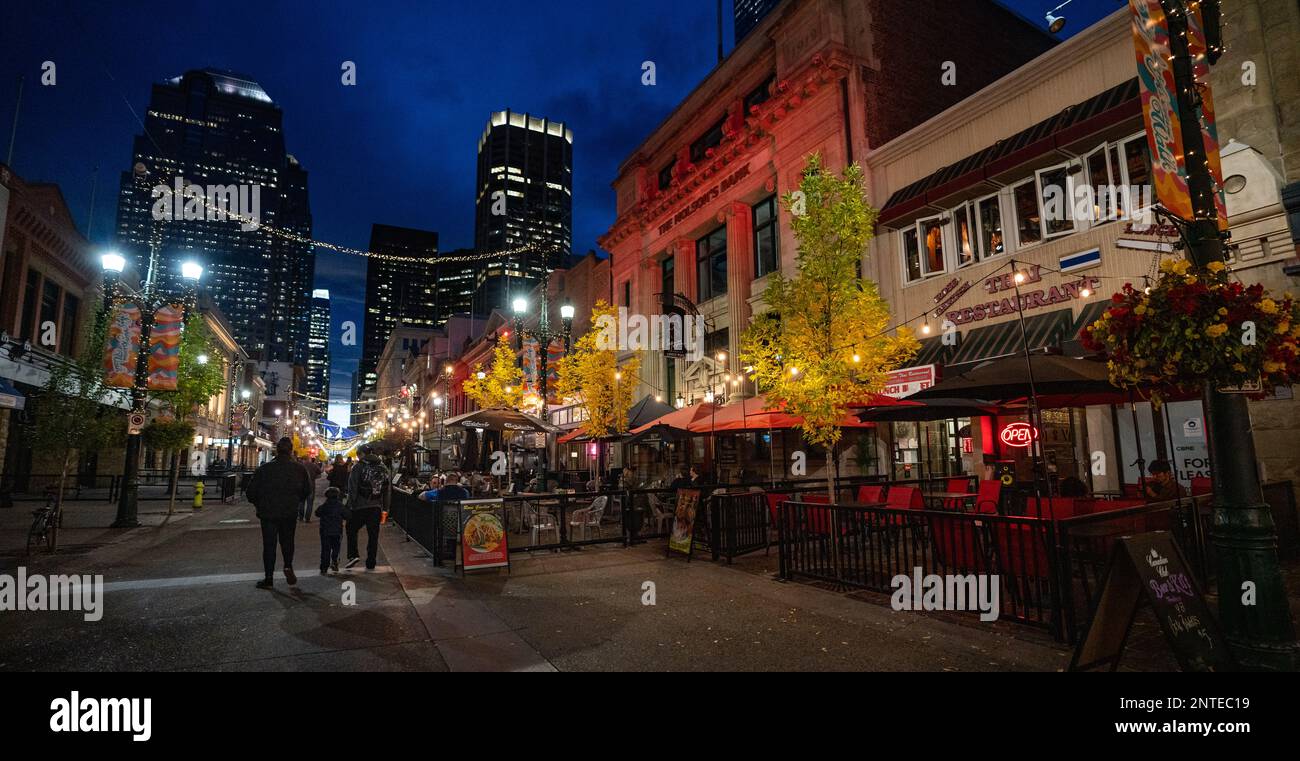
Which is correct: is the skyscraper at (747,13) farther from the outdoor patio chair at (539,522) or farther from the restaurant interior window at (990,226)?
the outdoor patio chair at (539,522)

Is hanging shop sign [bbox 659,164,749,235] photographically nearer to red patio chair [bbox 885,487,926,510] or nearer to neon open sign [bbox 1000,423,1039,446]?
neon open sign [bbox 1000,423,1039,446]

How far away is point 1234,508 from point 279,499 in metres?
10.6

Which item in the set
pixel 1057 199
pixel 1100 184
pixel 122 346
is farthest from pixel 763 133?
pixel 122 346

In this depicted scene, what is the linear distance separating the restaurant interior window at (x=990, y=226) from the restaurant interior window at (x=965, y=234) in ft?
0.65

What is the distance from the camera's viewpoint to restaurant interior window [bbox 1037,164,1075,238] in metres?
13.3

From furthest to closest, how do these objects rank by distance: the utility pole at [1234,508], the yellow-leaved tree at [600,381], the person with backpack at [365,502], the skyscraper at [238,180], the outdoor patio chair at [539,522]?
1. the skyscraper at [238,180]
2. the yellow-leaved tree at [600,381]
3. the outdoor patio chair at [539,522]
4. the person with backpack at [365,502]
5. the utility pole at [1234,508]

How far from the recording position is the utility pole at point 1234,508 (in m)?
4.30

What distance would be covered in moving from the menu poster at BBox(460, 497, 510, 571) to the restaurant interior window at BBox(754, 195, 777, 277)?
54.0 ft

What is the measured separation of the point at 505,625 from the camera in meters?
6.38

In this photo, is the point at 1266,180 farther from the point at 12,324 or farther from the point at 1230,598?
the point at 12,324

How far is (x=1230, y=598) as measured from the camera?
4.48m

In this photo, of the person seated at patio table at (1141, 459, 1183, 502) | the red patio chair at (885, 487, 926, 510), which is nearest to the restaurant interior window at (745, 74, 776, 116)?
the red patio chair at (885, 487, 926, 510)

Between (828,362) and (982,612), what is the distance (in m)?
5.74

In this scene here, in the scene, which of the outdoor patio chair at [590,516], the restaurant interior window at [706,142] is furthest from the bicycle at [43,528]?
the restaurant interior window at [706,142]
